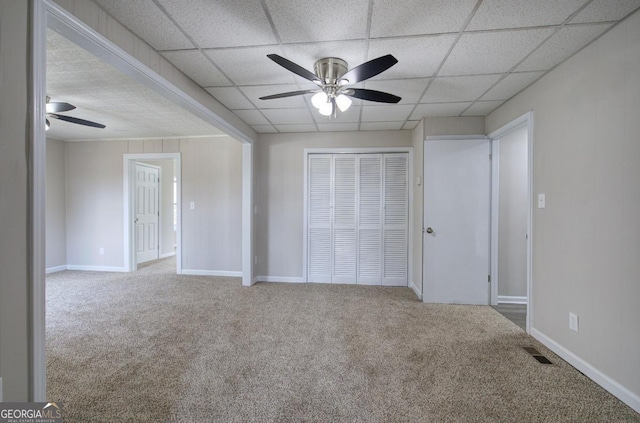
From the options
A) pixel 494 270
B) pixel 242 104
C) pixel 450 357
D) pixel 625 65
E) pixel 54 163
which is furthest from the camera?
pixel 54 163

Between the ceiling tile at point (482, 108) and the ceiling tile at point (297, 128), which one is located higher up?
the ceiling tile at point (297, 128)

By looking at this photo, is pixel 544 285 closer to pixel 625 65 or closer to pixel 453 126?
pixel 625 65

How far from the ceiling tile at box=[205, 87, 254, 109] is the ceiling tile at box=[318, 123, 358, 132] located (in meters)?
1.17

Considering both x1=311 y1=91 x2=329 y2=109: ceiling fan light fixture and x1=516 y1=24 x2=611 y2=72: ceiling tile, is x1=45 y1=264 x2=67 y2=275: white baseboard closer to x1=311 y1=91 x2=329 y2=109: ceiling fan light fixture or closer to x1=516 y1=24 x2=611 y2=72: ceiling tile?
x1=311 y1=91 x2=329 y2=109: ceiling fan light fixture

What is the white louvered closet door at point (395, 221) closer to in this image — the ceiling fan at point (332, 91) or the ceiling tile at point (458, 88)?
the ceiling tile at point (458, 88)

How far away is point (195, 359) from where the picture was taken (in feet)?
6.95

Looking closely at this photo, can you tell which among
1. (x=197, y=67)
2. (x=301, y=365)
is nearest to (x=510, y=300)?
(x=301, y=365)

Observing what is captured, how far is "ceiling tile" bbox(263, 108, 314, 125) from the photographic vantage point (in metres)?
3.42

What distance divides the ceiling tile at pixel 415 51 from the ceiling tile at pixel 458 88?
292 mm

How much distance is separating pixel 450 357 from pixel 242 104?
3297mm

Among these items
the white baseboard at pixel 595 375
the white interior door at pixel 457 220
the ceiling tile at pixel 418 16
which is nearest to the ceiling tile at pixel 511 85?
the white interior door at pixel 457 220

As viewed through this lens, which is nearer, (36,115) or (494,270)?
(36,115)

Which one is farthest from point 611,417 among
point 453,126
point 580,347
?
point 453,126

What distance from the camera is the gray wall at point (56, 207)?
4895 millimetres
